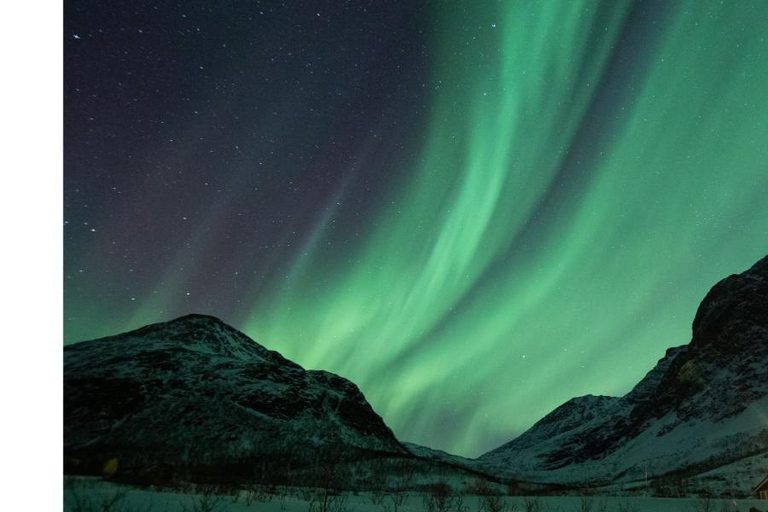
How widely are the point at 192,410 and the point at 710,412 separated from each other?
154ft

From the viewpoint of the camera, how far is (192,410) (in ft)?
53.3

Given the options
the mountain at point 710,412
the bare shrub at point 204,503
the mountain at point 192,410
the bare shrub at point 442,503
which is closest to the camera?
the bare shrub at point 204,503

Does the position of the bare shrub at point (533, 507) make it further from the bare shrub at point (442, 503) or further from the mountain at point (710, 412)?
the mountain at point (710, 412)

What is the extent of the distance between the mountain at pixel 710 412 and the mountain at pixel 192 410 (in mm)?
15343

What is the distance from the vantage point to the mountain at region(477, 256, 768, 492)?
28.8 meters

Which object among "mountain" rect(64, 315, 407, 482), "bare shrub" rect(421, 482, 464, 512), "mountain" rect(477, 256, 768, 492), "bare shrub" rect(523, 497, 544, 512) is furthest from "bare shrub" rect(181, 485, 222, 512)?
"mountain" rect(477, 256, 768, 492)

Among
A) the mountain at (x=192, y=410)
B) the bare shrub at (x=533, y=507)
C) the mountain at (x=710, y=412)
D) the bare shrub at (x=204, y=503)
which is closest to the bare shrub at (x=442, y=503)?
the bare shrub at (x=533, y=507)

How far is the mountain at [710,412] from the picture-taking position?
1134 inches

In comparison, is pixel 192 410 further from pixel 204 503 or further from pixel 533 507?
pixel 204 503

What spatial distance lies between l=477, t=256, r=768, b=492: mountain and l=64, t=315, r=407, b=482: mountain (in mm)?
15343

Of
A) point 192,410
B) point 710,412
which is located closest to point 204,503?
point 192,410

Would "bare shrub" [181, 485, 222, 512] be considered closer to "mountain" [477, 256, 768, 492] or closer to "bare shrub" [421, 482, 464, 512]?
"bare shrub" [421, 482, 464, 512]
